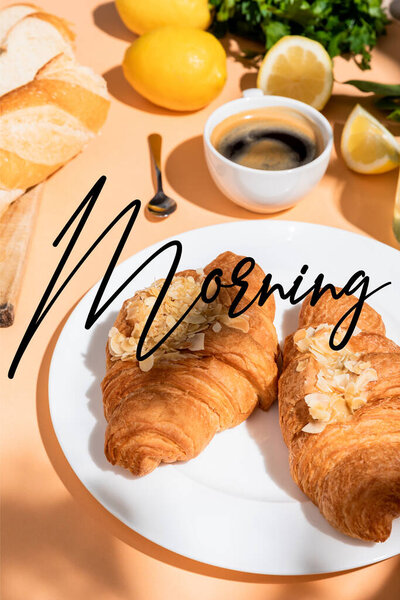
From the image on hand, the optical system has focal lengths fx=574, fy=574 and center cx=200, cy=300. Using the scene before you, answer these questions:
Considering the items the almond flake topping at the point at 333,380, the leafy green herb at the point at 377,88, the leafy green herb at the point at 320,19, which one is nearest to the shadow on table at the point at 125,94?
the leafy green herb at the point at 320,19

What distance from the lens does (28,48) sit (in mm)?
1967

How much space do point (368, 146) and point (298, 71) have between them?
416 millimetres

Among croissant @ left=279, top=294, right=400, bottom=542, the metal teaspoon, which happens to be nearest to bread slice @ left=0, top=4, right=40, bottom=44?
the metal teaspoon

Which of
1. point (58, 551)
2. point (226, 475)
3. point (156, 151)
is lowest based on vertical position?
point (58, 551)

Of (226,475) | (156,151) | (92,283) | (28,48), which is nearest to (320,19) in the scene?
(156,151)

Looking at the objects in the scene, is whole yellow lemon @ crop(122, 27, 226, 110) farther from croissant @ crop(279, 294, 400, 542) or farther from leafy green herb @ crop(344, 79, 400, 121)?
croissant @ crop(279, 294, 400, 542)

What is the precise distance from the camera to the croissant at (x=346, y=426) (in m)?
1.01

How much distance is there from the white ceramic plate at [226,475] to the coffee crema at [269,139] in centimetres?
33

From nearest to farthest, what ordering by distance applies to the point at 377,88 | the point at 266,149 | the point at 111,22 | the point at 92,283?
1. the point at 92,283
2. the point at 266,149
3. the point at 377,88
4. the point at 111,22

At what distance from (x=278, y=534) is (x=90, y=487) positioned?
0.37m

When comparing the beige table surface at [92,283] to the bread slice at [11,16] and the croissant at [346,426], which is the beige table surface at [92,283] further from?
the bread slice at [11,16]

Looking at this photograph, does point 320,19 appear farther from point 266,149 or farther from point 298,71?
point 266,149

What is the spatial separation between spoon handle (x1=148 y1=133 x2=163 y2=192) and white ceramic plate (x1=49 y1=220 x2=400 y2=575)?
1.30ft

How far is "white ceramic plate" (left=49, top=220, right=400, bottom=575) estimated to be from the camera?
40.6 inches
